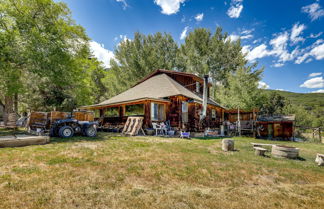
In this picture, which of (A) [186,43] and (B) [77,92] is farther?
(A) [186,43]

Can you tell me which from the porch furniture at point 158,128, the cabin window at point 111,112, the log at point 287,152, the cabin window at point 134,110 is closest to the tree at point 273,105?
the porch furniture at point 158,128

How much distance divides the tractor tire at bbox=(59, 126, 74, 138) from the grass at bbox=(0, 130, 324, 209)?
3.43 metres

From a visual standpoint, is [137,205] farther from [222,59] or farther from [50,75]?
[222,59]

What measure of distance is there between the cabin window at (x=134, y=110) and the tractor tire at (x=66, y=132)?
17.0 feet

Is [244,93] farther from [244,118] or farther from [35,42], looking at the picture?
[35,42]

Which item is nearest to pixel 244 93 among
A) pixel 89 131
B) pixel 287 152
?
pixel 287 152

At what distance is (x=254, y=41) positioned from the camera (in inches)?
888

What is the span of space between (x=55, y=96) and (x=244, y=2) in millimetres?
25334

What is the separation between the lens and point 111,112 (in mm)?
15164

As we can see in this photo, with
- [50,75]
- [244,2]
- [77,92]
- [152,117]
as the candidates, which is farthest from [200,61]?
[50,75]

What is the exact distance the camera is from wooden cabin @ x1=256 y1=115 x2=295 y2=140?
17.8 meters

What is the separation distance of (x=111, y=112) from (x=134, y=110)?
3614mm

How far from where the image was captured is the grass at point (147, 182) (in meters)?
2.52

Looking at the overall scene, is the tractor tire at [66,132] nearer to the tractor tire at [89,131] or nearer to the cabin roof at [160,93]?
the tractor tire at [89,131]
